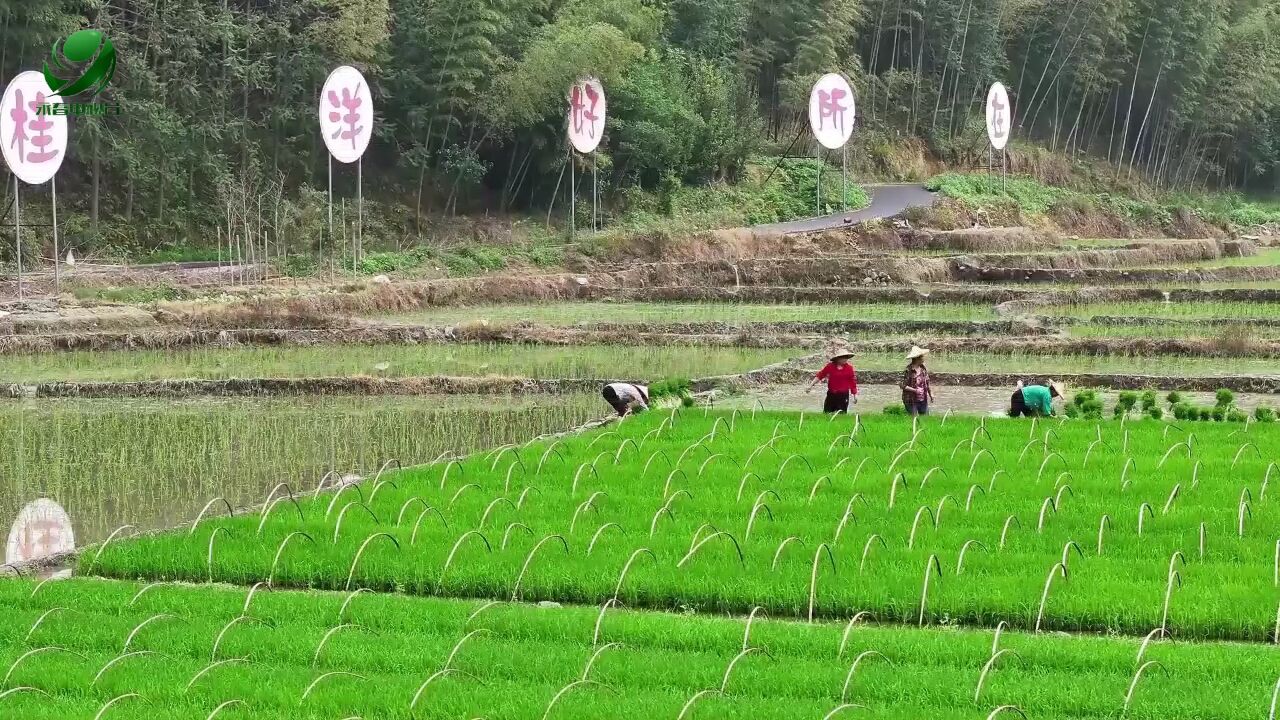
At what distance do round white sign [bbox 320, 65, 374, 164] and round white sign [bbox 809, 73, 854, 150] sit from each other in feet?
32.7

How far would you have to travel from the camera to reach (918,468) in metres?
10.2

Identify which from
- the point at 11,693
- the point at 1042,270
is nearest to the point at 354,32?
the point at 1042,270

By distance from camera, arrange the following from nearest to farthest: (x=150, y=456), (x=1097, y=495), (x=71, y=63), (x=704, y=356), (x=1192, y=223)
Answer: (x=1097, y=495), (x=150, y=456), (x=704, y=356), (x=71, y=63), (x=1192, y=223)

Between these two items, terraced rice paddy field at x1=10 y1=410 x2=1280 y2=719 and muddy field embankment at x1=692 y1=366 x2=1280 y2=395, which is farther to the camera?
muddy field embankment at x1=692 y1=366 x2=1280 y2=395

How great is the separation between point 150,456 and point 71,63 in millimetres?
16854

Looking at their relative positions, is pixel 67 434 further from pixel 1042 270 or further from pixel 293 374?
pixel 1042 270

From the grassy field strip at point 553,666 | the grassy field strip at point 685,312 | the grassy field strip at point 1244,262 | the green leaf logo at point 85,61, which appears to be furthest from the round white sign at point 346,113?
the grassy field strip at point 1244,262

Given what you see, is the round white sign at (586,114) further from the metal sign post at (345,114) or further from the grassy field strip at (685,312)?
the metal sign post at (345,114)

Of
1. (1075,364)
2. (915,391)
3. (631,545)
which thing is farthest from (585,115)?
(631,545)

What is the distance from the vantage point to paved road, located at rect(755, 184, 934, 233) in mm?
32844

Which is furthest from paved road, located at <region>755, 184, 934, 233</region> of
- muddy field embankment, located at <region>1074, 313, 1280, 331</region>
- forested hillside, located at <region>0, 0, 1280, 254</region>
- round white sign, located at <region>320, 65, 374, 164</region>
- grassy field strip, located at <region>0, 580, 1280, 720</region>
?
grassy field strip, located at <region>0, 580, 1280, 720</region>

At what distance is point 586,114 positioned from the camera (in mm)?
28516

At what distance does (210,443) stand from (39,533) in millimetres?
3242

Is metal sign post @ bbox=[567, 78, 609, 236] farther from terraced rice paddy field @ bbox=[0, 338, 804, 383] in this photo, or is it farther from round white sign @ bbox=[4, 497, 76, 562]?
round white sign @ bbox=[4, 497, 76, 562]
